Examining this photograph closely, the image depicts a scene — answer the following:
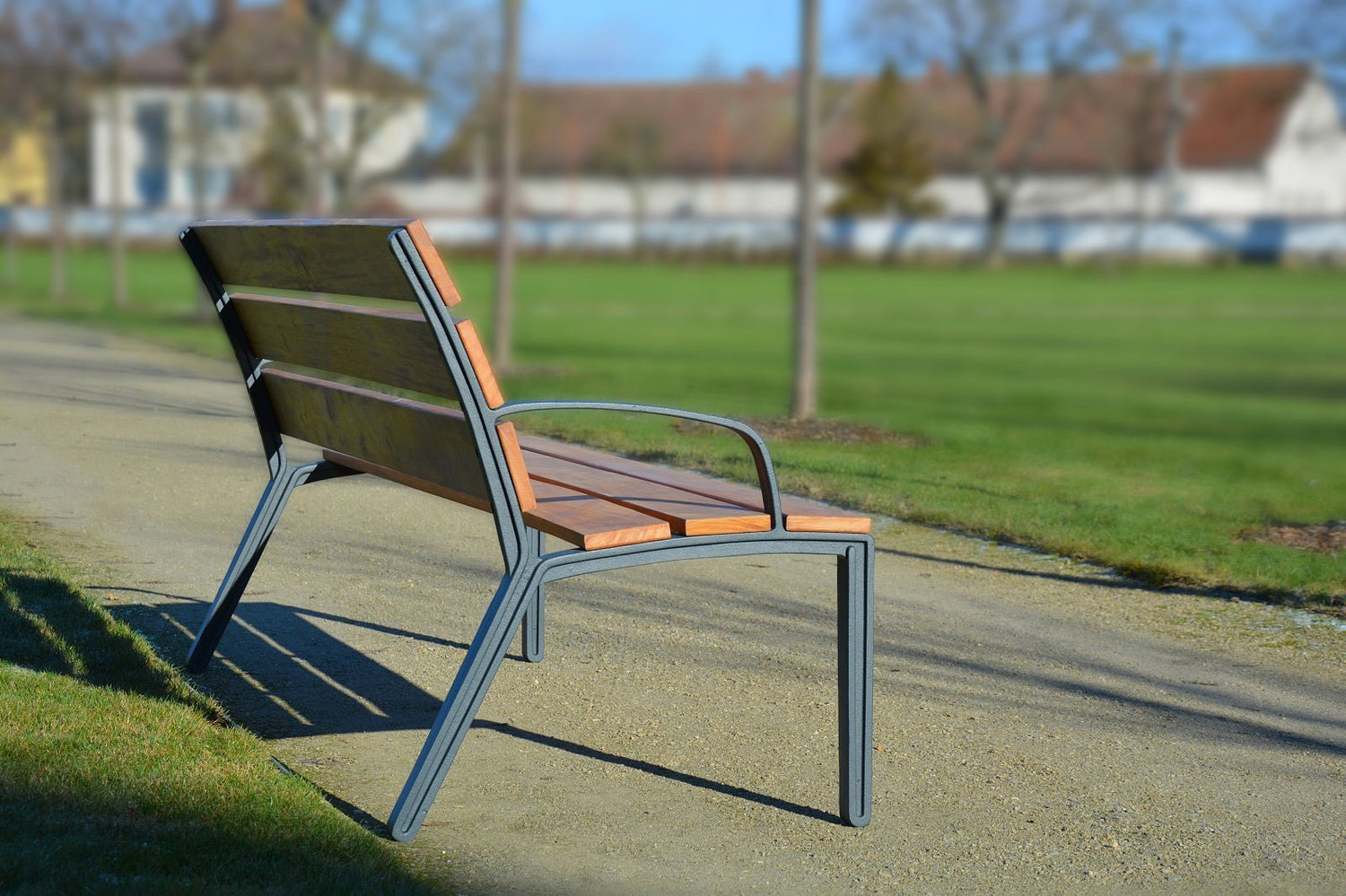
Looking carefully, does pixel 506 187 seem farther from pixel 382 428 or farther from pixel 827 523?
pixel 827 523

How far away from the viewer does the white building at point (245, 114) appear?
35.7 m

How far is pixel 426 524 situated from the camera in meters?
6.63

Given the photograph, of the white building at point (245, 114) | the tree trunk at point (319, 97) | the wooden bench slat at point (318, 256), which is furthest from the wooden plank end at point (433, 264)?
the white building at point (245, 114)

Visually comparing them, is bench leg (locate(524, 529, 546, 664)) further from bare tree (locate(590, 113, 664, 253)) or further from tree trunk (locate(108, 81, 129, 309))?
bare tree (locate(590, 113, 664, 253))

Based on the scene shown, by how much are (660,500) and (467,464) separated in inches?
18.6

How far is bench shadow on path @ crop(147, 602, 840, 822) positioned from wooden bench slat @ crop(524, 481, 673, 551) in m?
0.74

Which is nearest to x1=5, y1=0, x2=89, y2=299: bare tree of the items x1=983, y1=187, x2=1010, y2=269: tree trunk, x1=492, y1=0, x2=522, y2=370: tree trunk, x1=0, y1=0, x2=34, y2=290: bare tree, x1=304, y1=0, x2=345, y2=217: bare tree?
x1=0, y1=0, x2=34, y2=290: bare tree

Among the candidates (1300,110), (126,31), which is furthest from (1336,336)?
(1300,110)

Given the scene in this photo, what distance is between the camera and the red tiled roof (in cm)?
7462

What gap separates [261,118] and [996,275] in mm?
28213

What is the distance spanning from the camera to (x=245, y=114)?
5444 centimetres

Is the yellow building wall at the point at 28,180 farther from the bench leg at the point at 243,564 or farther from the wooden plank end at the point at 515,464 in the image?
the wooden plank end at the point at 515,464

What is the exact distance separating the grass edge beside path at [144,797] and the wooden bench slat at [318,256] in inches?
42.4

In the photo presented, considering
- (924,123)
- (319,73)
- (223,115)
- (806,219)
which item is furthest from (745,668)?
(223,115)
